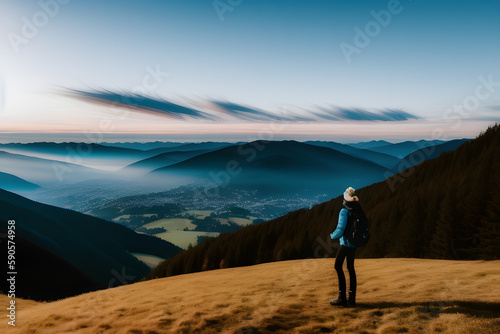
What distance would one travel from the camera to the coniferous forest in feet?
98.8

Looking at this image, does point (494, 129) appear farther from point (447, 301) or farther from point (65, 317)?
point (65, 317)

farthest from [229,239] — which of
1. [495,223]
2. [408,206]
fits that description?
[495,223]

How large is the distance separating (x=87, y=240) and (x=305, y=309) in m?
179

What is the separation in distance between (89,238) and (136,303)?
178 meters

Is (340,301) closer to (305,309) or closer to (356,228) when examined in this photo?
(305,309)

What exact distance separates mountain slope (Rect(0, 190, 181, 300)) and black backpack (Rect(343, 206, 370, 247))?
115878mm

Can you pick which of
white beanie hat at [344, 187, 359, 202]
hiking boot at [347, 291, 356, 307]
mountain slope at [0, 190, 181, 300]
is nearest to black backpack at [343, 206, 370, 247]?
white beanie hat at [344, 187, 359, 202]

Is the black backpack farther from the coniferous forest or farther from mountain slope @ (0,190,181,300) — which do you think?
mountain slope @ (0,190,181,300)

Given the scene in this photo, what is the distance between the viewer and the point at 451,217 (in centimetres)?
3162

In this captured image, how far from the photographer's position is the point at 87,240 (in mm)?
158250

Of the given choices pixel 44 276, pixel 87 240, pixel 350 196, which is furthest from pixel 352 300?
pixel 87 240

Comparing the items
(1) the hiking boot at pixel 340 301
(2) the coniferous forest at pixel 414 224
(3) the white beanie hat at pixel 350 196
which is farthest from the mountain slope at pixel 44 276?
(3) the white beanie hat at pixel 350 196

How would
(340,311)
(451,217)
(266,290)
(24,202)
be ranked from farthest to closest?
(24,202) → (451,217) → (266,290) → (340,311)

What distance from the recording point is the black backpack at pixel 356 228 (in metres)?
7.67
